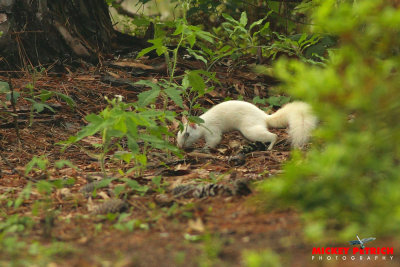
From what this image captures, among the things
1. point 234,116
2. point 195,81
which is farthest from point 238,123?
point 195,81

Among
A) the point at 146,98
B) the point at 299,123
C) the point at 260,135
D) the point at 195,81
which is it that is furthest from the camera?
the point at 260,135

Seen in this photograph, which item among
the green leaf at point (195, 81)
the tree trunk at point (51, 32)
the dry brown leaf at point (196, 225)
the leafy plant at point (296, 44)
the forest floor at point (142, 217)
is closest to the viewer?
the forest floor at point (142, 217)

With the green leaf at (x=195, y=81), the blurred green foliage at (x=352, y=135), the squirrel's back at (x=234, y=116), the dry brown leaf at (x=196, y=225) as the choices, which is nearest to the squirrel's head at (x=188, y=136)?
the squirrel's back at (x=234, y=116)

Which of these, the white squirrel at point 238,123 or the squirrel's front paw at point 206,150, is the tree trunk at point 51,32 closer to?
the white squirrel at point 238,123

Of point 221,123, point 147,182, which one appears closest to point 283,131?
point 221,123

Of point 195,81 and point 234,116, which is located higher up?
point 195,81

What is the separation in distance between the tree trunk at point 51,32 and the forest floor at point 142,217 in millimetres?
867

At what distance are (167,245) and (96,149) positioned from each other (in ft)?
7.83

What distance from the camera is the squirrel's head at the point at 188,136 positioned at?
4.68m

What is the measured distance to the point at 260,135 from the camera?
453cm

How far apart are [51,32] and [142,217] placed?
11.7 ft

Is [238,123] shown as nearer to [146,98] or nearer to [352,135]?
[146,98]

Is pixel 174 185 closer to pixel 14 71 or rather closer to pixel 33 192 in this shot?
pixel 33 192

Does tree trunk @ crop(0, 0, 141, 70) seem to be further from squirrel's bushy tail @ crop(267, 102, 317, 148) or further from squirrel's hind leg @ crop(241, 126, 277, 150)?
squirrel's bushy tail @ crop(267, 102, 317, 148)
